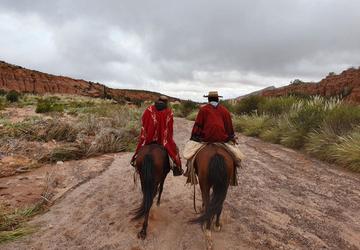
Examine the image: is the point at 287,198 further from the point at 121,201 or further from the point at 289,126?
the point at 289,126

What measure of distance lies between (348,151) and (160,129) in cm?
598

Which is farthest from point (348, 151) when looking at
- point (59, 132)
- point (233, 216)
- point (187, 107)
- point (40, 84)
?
point (40, 84)

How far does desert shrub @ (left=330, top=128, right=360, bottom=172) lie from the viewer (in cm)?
903

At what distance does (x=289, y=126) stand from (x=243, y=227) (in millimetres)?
8564

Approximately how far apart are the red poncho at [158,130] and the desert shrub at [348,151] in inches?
213

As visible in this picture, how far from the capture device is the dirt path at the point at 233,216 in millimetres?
5008

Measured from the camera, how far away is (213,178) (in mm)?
4727

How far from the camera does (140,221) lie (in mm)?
5605

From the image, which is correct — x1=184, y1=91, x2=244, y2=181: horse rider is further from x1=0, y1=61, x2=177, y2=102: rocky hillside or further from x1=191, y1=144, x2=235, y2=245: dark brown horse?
x1=0, y1=61, x2=177, y2=102: rocky hillside

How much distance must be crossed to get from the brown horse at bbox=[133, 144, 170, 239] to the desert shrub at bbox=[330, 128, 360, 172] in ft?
18.9

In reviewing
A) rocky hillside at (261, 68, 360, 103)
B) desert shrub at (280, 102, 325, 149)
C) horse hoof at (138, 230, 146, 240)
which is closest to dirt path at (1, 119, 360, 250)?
horse hoof at (138, 230, 146, 240)

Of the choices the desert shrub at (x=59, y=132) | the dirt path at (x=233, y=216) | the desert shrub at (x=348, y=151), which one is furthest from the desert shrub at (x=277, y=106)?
the desert shrub at (x=59, y=132)

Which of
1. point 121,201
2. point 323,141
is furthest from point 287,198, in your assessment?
point 323,141

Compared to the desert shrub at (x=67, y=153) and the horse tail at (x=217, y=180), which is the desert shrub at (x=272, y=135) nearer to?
the desert shrub at (x=67, y=153)
